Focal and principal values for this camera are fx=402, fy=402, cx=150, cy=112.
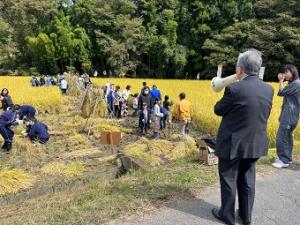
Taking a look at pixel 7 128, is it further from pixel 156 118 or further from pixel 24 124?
pixel 156 118

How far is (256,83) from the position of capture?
3.57 m

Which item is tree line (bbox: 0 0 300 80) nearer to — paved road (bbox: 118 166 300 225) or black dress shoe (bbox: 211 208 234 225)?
paved road (bbox: 118 166 300 225)

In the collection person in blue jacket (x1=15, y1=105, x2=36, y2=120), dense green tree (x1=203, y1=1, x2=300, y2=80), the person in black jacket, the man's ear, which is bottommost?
person in blue jacket (x1=15, y1=105, x2=36, y2=120)

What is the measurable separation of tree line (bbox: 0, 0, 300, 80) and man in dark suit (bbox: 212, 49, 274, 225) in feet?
116

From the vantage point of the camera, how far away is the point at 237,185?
3879mm

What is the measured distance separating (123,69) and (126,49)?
7.48 ft

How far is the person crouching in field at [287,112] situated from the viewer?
5.74 metres

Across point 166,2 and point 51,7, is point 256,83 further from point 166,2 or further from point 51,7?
point 51,7

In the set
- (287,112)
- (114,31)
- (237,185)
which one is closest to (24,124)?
(287,112)

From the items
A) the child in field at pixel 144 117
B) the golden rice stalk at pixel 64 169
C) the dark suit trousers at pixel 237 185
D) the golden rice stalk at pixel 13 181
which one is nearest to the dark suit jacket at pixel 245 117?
the dark suit trousers at pixel 237 185

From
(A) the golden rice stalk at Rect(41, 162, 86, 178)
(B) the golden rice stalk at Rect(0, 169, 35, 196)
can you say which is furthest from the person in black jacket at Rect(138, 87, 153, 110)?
(B) the golden rice stalk at Rect(0, 169, 35, 196)

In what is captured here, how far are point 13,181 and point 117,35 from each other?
121 feet

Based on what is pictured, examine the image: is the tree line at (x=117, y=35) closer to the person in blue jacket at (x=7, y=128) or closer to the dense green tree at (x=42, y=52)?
the dense green tree at (x=42, y=52)

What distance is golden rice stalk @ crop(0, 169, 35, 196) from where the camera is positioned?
301 inches
